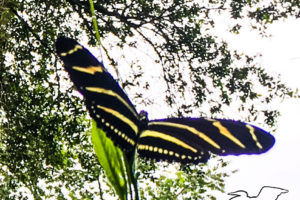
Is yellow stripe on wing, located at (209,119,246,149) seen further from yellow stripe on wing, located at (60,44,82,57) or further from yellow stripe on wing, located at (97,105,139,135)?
A: yellow stripe on wing, located at (60,44,82,57)

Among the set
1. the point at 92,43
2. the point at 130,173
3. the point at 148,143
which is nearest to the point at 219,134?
the point at 148,143

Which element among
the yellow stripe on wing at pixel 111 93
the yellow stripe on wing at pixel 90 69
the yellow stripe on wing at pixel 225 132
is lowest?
the yellow stripe on wing at pixel 225 132

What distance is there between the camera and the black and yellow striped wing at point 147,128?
868mm

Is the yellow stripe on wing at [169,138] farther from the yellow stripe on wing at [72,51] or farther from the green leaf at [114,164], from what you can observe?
the yellow stripe on wing at [72,51]

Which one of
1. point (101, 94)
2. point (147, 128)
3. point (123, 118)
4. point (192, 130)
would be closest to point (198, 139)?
point (192, 130)

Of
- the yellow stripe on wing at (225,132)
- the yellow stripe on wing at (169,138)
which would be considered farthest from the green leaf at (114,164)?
the yellow stripe on wing at (225,132)

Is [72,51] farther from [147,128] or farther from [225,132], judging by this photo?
[225,132]

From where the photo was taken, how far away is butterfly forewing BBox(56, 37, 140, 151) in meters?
0.84

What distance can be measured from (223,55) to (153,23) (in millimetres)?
1274

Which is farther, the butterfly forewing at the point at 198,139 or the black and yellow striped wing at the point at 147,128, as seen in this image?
the butterfly forewing at the point at 198,139

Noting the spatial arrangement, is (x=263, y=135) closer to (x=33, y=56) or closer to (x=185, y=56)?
(x=185, y=56)

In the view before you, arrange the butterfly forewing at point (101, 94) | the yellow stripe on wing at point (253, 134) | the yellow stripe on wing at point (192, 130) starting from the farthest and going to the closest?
the yellow stripe on wing at point (192, 130) → the yellow stripe on wing at point (253, 134) → the butterfly forewing at point (101, 94)

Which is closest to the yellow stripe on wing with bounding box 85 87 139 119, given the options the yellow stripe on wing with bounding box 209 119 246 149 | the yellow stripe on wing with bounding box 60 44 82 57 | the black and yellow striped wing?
the black and yellow striped wing

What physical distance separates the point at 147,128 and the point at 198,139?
20 cm
